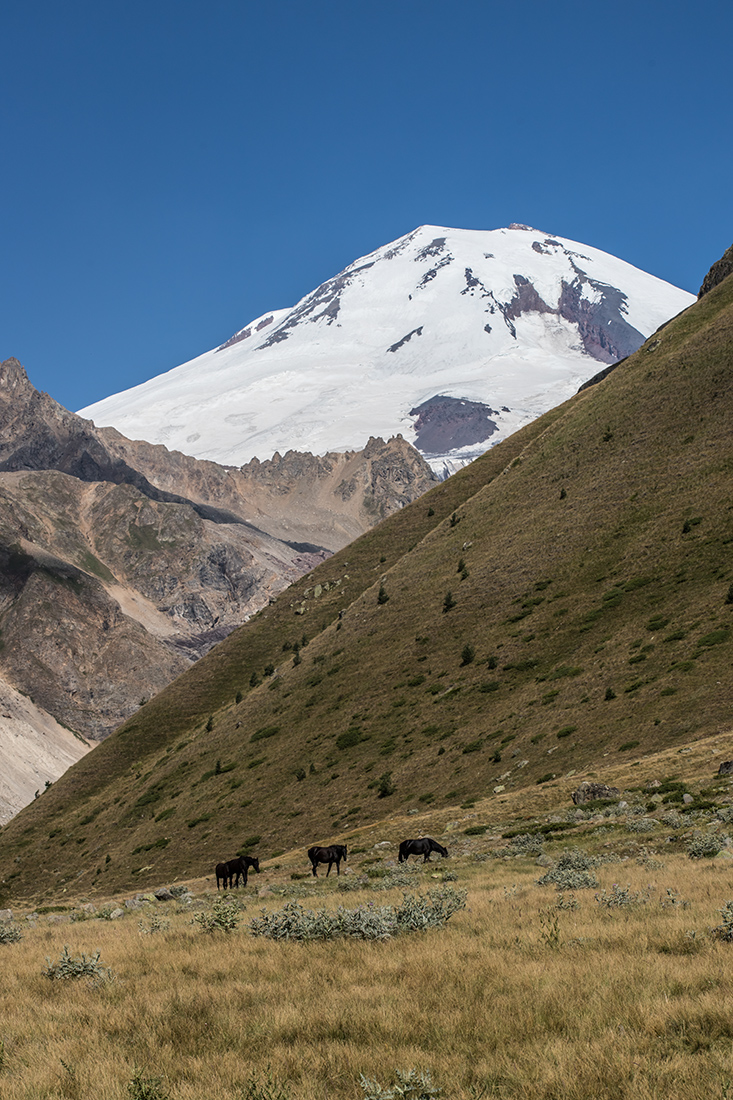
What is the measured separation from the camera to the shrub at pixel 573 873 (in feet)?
61.7

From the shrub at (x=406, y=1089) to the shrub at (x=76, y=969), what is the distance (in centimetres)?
722

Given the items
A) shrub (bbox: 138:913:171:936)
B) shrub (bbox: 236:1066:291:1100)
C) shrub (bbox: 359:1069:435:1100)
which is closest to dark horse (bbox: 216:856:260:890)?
shrub (bbox: 138:913:171:936)

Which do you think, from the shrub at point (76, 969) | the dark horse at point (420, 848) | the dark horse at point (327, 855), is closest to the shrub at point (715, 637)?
the dark horse at point (420, 848)

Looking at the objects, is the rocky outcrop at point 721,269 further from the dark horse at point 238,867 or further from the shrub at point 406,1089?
the shrub at point 406,1089

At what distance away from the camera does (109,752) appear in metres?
92.8

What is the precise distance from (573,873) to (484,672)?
3842 centimetres

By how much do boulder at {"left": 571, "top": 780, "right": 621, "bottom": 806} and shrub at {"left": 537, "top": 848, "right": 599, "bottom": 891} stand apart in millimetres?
8582

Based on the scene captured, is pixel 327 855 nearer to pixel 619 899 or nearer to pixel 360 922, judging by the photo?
pixel 360 922

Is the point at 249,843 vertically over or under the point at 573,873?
under

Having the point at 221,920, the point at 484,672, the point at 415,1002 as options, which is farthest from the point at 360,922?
the point at 484,672

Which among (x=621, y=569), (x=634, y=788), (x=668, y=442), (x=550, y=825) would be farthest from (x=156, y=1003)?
(x=668, y=442)

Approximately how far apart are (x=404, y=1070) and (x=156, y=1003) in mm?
4779

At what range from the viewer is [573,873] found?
19.8 m

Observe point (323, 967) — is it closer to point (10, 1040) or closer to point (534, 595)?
point (10, 1040)
